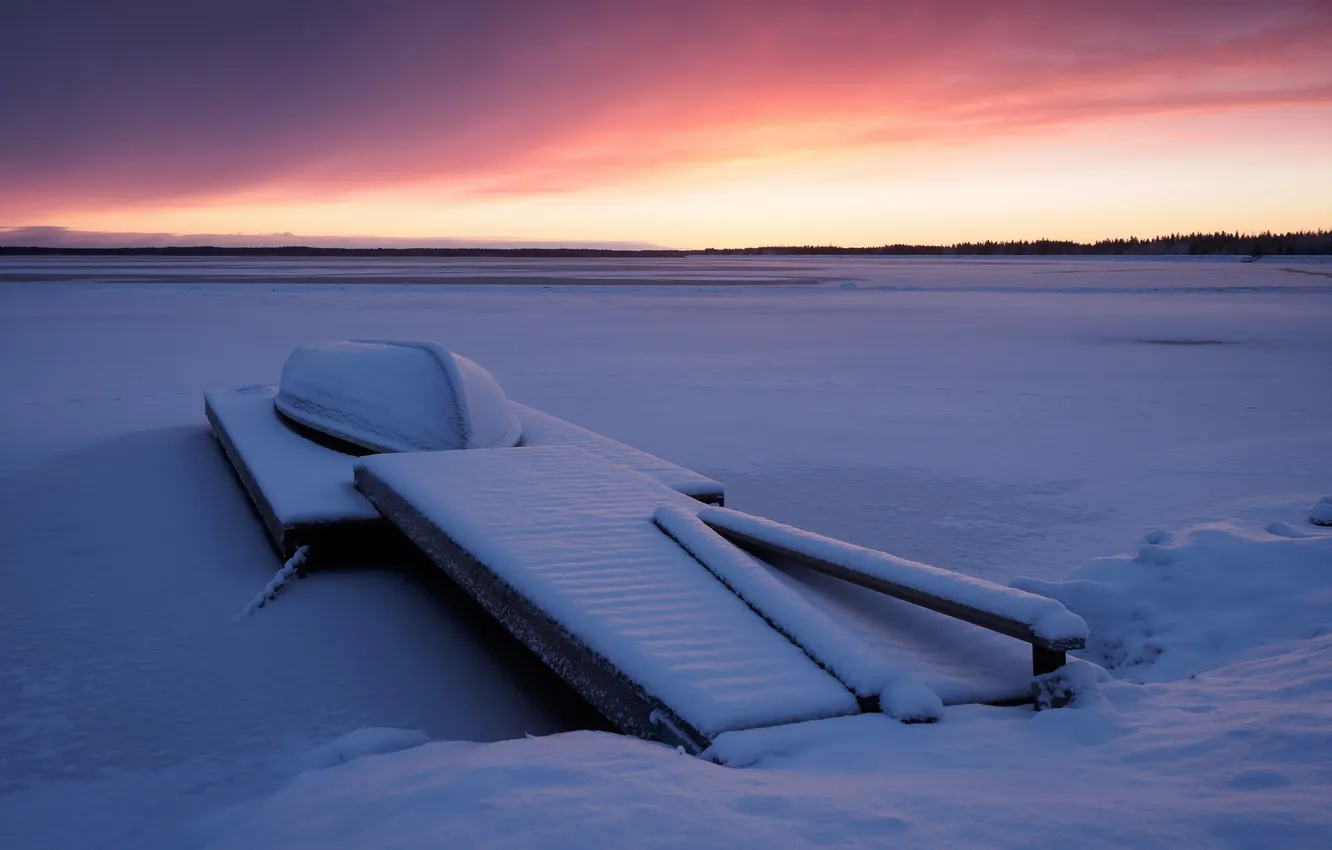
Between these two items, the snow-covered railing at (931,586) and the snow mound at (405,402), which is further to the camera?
the snow mound at (405,402)

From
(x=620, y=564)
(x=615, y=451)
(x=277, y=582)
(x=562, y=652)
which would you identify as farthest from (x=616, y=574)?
(x=615, y=451)

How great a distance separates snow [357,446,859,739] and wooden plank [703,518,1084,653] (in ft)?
1.23

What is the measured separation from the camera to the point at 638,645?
331 cm

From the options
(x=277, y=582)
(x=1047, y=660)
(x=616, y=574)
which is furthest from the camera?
(x=277, y=582)

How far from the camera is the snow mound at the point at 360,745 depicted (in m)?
3.35

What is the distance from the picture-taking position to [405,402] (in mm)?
6871

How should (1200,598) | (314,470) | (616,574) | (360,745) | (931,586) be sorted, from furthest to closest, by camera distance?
(314,470)
(1200,598)
(616,574)
(931,586)
(360,745)

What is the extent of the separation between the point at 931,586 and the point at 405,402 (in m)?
4.34

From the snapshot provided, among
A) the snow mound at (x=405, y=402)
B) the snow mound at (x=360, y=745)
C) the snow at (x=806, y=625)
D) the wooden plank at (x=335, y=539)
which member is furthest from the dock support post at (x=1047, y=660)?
the snow mound at (x=405, y=402)

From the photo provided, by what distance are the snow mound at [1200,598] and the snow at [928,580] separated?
73 centimetres

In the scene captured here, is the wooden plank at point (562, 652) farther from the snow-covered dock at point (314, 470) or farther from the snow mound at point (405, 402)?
the snow mound at point (405, 402)

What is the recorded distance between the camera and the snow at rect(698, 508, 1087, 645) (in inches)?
126

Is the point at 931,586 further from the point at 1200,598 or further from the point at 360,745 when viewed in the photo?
the point at 360,745

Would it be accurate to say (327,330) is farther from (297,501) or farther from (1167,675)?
(1167,675)
